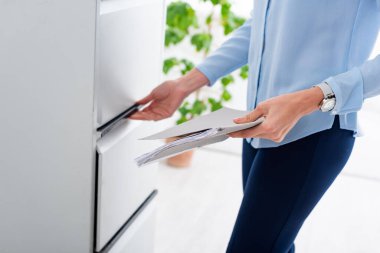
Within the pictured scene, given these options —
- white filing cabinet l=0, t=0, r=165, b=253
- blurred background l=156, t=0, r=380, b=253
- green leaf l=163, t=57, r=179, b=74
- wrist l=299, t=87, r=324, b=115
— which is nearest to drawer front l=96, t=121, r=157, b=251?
white filing cabinet l=0, t=0, r=165, b=253

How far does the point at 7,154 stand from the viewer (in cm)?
117

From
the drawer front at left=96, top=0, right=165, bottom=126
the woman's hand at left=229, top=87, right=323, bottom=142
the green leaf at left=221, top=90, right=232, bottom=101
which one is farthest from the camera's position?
the green leaf at left=221, top=90, right=232, bottom=101

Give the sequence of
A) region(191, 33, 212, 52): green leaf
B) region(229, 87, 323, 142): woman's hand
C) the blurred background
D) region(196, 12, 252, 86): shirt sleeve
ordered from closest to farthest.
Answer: region(229, 87, 323, 142): woman's hand < region(196, 12, 252, 86): shirt sleeve < the blurred background < region(191, 33, 212, 52): green leaf

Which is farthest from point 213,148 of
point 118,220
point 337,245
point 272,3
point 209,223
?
point 272,3

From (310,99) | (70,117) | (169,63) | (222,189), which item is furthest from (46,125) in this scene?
(222,189)

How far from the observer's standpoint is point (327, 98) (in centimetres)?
100

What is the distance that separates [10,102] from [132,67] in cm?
30

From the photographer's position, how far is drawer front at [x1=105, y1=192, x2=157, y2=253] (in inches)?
53.5

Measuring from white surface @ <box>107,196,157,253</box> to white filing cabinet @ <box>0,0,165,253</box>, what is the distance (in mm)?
13

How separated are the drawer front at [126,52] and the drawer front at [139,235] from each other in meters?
0.35

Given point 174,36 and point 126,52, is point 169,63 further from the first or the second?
point 126,52

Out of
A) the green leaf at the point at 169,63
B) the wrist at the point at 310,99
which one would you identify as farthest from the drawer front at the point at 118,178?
the green leaf at the point at 169,63

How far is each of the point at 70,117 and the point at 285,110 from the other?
0.46 meters

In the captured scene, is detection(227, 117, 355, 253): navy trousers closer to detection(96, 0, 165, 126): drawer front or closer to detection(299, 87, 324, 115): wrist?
detection(299, 87, 324, 115): wrist
